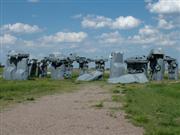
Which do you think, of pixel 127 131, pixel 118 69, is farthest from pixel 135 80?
pixel 127 131

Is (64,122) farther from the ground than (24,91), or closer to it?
farther from the ground

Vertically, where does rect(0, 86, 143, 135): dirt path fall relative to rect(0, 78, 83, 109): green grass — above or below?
above

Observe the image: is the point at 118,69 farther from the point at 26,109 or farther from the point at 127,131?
the point at 127,131

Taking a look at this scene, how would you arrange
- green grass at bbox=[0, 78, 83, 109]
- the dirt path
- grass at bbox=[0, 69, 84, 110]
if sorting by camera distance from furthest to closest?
1. green grass at bbox=[0, 78, 83, 109]
2. grass at bbox=[0, 69, 84, 110]
3. the dirt path

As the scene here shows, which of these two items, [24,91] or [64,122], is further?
[24,91]

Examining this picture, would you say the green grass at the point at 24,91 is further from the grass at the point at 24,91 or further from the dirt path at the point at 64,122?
the dirt path at the point at 64,122

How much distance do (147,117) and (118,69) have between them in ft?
104

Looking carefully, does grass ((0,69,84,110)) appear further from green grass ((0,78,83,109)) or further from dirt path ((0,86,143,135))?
dirt path ((0,86,143,135))

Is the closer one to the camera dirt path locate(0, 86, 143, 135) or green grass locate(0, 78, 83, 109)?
dirt path locate(0, 86, 143, 135)

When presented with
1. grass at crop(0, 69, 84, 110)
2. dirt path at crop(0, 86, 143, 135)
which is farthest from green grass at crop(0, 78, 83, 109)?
dirt path at crop(0, 86, 143, 135)

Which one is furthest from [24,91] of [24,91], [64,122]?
[64,122]

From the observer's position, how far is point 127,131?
462 inches

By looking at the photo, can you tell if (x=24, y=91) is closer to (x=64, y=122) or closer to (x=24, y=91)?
(x=24, y=91)

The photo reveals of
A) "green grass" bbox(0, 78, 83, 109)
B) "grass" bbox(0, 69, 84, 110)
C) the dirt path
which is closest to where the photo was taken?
the dirt path
